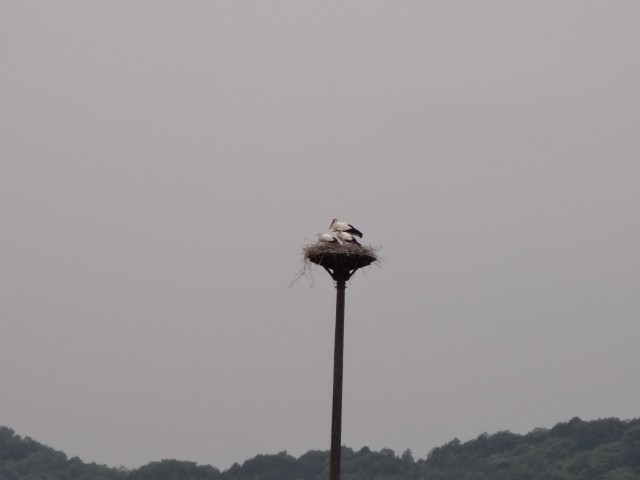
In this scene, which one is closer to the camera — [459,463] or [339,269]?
[339,269]

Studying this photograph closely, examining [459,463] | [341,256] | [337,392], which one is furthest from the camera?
[459,463]

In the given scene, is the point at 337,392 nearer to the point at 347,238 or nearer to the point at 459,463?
the point at 347,238

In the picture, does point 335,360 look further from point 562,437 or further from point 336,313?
point 562,437

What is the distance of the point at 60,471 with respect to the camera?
13250 cm

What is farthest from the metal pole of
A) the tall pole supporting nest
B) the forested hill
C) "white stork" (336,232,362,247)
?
the forested hill

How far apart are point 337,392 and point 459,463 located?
103 meters

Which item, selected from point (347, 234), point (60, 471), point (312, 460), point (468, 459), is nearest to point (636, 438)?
point (468, 459)

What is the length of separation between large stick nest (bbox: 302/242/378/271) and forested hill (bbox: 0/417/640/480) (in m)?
85.9

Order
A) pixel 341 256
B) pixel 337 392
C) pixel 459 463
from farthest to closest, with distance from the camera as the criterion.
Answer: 1. pixel 459 463
2. pixel 341 256
3. pixel 337 392

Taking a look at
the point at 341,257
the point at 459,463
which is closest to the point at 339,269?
the point at 341,257

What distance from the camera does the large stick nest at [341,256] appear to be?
32625mm

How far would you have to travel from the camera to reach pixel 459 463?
132m

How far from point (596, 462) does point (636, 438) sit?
16.6ft

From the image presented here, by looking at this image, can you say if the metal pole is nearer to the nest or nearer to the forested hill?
the nest
